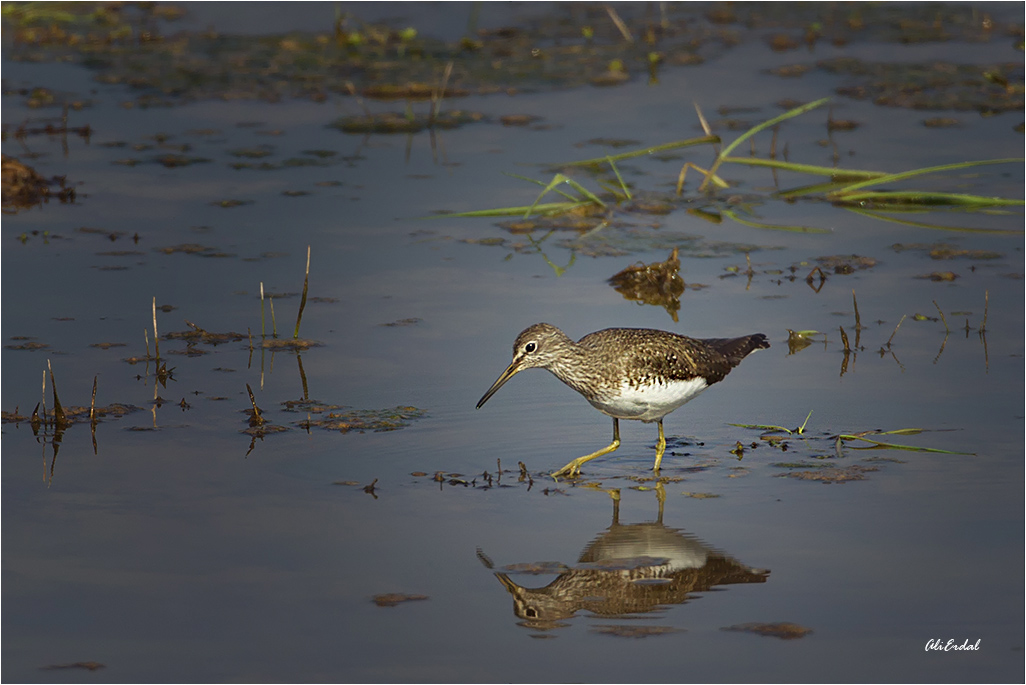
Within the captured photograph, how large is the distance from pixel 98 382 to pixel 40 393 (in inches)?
14.2

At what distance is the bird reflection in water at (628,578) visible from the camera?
5266 mm

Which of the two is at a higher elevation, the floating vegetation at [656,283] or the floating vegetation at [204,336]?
the floating vegetation at [656,283]

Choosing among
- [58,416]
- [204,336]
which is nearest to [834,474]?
[58,416]

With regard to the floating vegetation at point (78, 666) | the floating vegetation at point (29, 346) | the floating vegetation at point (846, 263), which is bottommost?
the floating vegetation at point (78, 666)

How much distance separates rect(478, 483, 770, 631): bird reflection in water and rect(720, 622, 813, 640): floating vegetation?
319 millimetres

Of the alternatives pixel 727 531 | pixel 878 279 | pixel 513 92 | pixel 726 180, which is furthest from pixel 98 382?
pixel 513 92

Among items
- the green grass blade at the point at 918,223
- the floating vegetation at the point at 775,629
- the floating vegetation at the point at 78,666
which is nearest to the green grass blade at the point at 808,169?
the green grass blade at the point at 918,223

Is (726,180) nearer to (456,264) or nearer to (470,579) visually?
(456,264)

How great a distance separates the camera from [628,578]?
5539 millimetres

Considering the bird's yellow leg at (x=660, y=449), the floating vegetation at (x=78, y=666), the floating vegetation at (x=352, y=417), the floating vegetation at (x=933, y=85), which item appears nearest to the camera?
the floating vegetation at (x=78, y=666)

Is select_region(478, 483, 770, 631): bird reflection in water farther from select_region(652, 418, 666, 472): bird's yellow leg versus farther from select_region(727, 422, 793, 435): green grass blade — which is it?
select_region(727, 422, 793, 435): green grass blade

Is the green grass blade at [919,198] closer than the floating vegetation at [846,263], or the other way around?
the floating vegetation at [846,263]

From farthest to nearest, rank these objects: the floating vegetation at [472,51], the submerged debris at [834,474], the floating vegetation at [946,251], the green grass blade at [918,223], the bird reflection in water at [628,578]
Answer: the floating vegetation at [472,51] < the green grass blade at [918,223] < the floating vegetation at [946,251] < the submerged debris at [834,474] < the bird reflection in water at [628,578]

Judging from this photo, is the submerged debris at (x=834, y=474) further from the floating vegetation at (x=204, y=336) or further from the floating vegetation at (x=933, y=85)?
the floating vegetation at (x=933, y=85)
